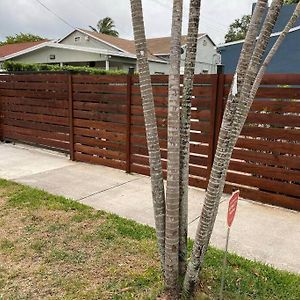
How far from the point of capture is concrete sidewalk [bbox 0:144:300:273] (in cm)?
338

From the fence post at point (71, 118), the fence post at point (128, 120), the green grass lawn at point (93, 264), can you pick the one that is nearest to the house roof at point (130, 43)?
the fence post at point (71, 118)

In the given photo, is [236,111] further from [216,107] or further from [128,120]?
[128,120]

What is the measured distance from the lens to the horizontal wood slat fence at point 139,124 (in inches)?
167

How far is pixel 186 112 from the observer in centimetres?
229

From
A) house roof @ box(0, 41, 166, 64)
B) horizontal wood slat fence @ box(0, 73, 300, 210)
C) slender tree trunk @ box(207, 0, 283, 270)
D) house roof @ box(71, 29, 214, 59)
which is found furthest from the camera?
house roof @ box(71, 29, 214, 59)

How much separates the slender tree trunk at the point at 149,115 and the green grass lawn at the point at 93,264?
53 centimetres

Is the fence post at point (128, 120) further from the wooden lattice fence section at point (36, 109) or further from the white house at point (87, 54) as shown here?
the white house at point (87, 54)

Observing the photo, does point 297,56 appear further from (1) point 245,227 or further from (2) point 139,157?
(1) point 245,227

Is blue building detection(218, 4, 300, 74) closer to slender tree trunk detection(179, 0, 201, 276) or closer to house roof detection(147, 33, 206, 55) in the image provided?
slender tree trunk detection(179, 0, 201, 276)

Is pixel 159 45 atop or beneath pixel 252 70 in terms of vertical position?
atop

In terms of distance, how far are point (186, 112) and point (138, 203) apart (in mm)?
2455

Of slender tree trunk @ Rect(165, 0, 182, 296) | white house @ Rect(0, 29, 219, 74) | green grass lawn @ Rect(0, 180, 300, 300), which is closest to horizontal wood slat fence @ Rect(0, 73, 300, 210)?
green grass lawn @ Rect(0, 180, 300, 300)

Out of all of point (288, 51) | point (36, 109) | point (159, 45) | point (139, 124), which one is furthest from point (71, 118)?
point (159, 45)

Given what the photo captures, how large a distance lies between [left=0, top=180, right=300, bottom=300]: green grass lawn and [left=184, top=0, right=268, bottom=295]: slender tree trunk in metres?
0.35
